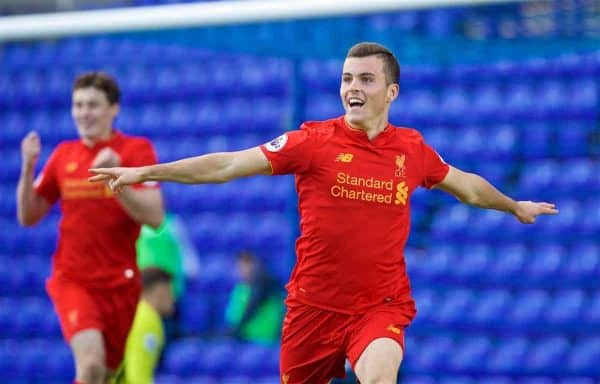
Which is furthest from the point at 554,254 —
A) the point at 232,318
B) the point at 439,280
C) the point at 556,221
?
the point at 232,318

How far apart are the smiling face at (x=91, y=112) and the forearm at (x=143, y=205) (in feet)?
1.85

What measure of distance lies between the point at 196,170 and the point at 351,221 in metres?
Answer: 0.80

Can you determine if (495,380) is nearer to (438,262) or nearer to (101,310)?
(438,262)

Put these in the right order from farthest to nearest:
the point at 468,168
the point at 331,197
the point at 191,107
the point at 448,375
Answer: the point at 191,107
the point at 468,168
the point at 448,375
the point at 331,197

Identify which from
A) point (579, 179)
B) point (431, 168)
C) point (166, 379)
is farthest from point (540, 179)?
point (431, 168)

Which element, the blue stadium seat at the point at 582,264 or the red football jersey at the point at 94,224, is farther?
the blue stadium seat at the point at 582,264

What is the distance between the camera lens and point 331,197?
21.1 ft

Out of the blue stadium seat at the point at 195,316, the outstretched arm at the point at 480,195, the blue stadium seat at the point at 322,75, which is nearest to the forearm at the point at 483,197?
the outstretched arm at the point at 480,195

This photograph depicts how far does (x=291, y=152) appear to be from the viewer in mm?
6344

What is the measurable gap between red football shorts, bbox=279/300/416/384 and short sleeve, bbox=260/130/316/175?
684 millimetres

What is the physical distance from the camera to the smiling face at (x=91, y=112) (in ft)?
26.1

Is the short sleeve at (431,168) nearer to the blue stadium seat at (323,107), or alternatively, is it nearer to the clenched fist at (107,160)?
the clenched fist at (107,160)

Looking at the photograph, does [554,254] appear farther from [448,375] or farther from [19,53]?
[19,53]

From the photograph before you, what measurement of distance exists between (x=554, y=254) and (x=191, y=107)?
4508mm
